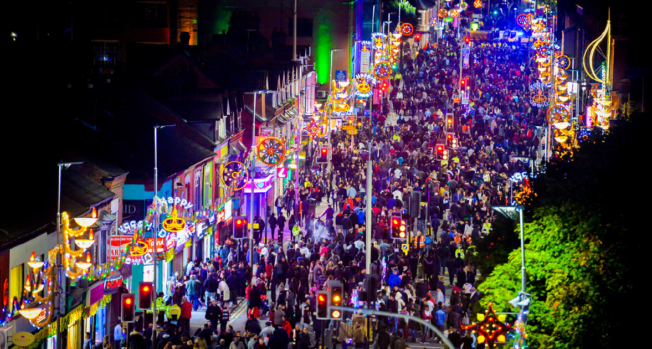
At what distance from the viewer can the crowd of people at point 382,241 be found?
29984mm

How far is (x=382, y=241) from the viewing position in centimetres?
4156

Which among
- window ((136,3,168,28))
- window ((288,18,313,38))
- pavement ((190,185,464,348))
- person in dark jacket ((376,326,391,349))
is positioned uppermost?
window ((288,18,313,38))

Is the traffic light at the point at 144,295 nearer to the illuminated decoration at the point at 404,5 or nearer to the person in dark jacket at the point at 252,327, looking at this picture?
the person in dark jacket at the point at 252,327

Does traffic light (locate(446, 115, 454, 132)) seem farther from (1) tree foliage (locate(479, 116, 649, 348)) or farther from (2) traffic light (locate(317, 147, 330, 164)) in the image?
(1) tree foliage (locate(479, 116, 649, 348))

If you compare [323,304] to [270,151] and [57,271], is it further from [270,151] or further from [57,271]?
[270,151]

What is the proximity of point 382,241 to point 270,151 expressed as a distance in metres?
5.99

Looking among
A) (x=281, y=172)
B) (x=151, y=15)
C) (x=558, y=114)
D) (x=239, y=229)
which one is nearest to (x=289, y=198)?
(x=281, y=172)

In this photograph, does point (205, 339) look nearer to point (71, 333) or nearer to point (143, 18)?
point (71, 333)

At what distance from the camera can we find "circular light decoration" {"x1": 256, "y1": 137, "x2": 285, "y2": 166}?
43.5 meters

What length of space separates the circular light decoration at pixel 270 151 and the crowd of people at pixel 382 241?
2.83m

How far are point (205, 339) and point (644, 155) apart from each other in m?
11.4

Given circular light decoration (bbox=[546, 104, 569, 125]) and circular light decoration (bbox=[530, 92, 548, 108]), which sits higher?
circular light decoration (bbox=[530, 92, 548, 108])

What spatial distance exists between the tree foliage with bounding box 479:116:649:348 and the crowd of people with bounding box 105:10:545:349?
11.7 ft

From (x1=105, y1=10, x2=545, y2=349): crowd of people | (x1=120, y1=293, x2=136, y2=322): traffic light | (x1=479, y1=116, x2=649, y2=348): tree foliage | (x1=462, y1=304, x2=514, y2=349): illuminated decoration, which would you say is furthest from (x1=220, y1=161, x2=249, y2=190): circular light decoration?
(x1=462, y1=304, x2=514, y2=349): illuminated decoration
